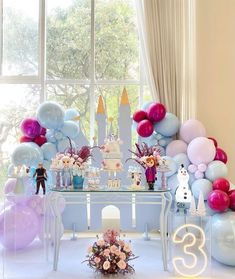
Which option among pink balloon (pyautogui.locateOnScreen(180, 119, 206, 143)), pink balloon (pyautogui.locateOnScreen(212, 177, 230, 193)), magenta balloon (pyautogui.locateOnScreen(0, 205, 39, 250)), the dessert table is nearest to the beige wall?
pink balloon (pyautogui.locateOnScreen(180, 119, 206, 143))

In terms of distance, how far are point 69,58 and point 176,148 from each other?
165 cm

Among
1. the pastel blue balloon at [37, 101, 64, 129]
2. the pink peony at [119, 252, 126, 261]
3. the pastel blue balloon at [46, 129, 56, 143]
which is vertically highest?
the pastel blue balloon at [37, 101, 64, 129]

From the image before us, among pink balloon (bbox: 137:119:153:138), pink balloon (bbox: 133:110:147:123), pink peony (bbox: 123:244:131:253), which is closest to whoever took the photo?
pink peony (bbox: 123:244:131:253)

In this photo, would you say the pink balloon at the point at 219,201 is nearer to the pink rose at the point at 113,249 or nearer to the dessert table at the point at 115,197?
the dessert table at the point at 115,197

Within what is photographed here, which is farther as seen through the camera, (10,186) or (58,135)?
(58,135)

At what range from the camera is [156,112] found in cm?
321

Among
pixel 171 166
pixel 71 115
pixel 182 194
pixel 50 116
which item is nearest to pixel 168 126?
pixel 171 166

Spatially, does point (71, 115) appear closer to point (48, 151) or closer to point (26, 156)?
point (48, 151)

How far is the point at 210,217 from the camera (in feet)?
8.96

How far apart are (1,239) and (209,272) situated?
1817 mm

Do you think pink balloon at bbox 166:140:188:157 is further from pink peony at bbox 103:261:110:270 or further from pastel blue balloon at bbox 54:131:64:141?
pink peony at bbox 103:261:110:270

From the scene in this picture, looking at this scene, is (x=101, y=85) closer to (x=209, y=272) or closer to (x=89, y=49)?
(x=89, y=49)

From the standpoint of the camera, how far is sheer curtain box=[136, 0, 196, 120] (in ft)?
11.6

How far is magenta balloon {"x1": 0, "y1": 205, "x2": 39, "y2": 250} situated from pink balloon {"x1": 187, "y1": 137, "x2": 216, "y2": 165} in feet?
5.15
